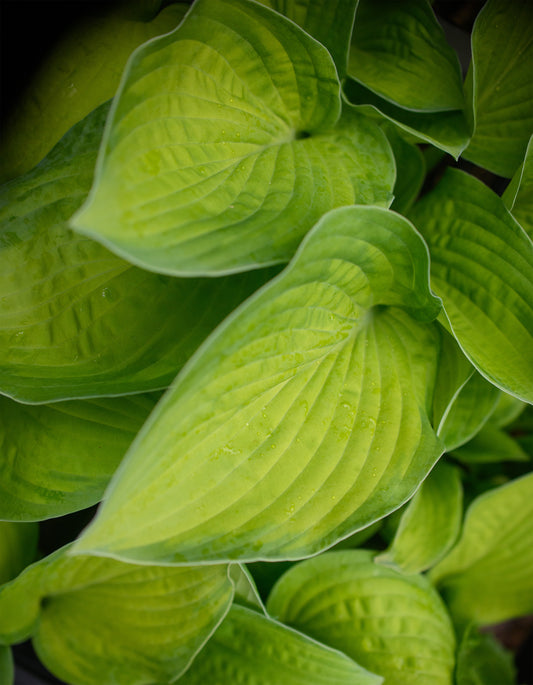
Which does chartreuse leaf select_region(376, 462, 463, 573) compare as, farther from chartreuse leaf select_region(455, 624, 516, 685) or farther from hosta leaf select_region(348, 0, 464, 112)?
hosta leaf select_region(348, 0, 464, 112)

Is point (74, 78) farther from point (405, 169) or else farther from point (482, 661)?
point (482, 661)

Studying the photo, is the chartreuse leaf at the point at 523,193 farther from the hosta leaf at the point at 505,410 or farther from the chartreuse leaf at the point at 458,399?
the hosta leaf at the point at 505,410

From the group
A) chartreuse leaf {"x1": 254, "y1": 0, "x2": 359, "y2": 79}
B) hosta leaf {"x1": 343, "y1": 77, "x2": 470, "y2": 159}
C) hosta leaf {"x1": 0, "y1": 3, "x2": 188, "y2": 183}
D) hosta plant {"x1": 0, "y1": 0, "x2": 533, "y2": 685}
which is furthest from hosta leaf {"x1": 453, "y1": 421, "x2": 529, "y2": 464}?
hosta leaf {"x1": 0, "y1": 3, "x2": 188, "y2": 183}

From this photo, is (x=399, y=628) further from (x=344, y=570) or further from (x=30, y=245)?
(x=30, y=245)

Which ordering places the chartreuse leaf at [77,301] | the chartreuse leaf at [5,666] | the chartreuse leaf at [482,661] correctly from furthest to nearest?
the chartreuse leaf at [482,661]
the chartreuse leaf at [5,666]
the chartreuse leaf at [77,301]

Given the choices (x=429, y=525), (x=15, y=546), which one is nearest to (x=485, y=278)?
(x=429, y=525)

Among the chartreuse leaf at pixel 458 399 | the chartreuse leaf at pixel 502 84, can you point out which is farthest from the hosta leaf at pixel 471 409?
the chartreuse leaf at pixel 502 84

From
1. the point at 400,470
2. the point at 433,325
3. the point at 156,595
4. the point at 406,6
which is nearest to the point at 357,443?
the point at 400,470
